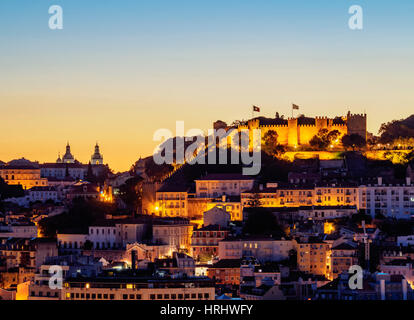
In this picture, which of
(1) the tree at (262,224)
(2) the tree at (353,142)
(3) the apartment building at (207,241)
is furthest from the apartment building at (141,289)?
(2) the tree at (353,142)

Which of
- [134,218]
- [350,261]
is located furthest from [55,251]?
[350,261]

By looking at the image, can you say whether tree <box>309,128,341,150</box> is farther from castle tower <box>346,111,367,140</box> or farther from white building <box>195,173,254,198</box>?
white building <box>195,173,254,198</box>

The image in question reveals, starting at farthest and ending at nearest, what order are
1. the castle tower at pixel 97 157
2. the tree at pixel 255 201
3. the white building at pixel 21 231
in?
the castle tower at pixel 97 157 < the white building at pixel 21 231 < the tree at pixel 255 201

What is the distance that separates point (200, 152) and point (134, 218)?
14.8 metres

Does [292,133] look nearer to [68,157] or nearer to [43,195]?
[43,195]

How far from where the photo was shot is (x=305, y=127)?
6166 cm

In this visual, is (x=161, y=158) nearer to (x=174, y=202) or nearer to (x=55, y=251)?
(x=174, y=202)

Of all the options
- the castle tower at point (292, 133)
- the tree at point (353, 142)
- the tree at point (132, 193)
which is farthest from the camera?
→ the castle tower at point (292, 133)

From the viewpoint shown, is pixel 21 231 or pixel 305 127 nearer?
pixel 21 231

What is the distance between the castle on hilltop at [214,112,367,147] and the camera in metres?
61.4

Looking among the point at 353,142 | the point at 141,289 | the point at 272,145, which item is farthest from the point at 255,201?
the point at 141,289

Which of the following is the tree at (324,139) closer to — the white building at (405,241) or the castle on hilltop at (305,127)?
the castle on hilltop at (305,127)

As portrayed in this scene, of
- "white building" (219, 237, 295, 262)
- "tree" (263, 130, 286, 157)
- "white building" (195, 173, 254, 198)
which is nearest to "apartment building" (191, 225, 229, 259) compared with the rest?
"white building" (219, 237, 295, 262)

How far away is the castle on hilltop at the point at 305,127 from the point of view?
61.4 m
